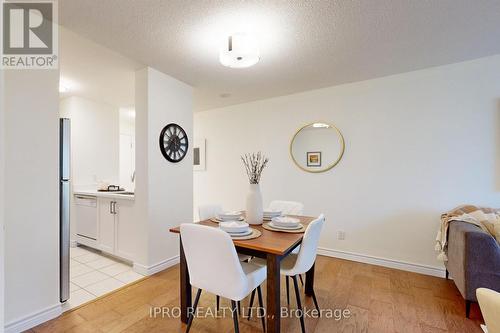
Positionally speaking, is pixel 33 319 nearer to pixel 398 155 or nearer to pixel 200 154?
pixel 200 154

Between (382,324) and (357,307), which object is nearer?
(382,324)

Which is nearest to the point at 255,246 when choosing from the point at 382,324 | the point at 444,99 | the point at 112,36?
the point at 382,324

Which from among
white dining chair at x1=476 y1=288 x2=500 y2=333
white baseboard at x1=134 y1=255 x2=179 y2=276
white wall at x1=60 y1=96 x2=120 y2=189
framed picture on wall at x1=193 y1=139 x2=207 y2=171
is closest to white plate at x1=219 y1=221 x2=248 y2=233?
white dining chair at x1=476 y1=288 x2=500 y2=333

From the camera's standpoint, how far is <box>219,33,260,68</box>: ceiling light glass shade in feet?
5.99

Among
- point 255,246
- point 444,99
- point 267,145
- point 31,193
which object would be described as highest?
point 444,99

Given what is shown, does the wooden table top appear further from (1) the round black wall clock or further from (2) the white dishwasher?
(2) the white dishwasher

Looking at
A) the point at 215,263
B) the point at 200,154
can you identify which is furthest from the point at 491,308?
the point at 200,154

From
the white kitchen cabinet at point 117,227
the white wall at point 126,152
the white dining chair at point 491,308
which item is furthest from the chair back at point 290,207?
the white wall at point 126,152

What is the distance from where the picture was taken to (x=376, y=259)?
2.95 m

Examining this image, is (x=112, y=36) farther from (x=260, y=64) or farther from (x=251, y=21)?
(x=260, y=64)

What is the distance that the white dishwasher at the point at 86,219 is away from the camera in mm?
3279

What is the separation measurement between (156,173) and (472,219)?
3.16 meters

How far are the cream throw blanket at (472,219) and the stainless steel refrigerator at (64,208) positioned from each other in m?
3.49

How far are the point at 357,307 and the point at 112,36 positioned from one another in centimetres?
325
